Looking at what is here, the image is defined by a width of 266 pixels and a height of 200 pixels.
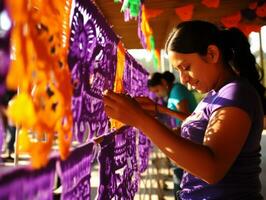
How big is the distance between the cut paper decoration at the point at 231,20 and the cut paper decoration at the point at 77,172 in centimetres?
320

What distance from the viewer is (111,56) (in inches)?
63.0

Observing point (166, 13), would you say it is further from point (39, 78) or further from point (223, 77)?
point (39, 78)

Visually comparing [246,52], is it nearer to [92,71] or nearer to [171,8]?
[92,71]

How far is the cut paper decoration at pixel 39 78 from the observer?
0.60 metres

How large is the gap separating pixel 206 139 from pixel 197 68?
28 cm

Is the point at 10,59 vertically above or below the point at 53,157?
above

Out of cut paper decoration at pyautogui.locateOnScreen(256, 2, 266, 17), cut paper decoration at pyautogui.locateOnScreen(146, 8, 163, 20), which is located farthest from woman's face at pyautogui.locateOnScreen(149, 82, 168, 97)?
cut paper decoration at pyautogui.locateOnScreen(256, 2, 266, 17)

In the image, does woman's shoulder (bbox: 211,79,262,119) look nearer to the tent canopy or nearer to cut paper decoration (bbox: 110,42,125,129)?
cut paper decoration (bbox: 110,42,125,129)

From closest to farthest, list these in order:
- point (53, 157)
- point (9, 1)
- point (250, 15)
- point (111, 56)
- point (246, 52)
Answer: point (9, 1) → point (53, 157) → point (246, 52) → point (111, 56) → point (250, 15)

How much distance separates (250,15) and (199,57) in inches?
120

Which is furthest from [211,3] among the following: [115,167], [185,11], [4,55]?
[4,55]

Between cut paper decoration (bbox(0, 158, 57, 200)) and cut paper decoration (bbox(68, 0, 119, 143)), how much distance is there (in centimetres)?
23

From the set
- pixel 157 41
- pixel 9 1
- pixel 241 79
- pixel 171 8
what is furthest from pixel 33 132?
pixel 157 41

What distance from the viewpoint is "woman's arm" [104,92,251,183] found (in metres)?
0.94
